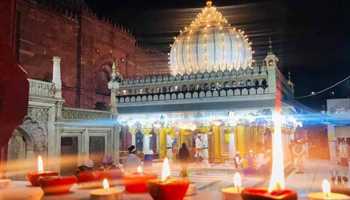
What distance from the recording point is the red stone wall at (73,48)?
18.4 metres

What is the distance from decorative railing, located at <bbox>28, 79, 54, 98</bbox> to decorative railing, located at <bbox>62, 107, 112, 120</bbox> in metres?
0.88

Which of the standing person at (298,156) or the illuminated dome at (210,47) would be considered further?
the standing person at (298,156)

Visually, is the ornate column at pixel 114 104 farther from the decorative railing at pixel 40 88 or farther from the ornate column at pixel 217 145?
the ornate column at pixel 217 145

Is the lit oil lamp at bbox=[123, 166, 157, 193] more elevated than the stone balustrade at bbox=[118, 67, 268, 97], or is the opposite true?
the stone balustrade at bbox=[118, 67, 268, 97]

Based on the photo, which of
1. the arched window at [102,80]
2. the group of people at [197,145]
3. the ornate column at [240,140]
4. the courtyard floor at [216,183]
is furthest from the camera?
the arched window at [102,80]

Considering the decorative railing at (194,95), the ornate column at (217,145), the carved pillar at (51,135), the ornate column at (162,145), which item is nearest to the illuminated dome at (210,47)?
the decorative railing at (194,95)

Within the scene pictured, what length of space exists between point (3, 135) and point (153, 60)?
29.6 metres

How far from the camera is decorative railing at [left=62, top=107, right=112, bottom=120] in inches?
499

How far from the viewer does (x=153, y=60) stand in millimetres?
31016

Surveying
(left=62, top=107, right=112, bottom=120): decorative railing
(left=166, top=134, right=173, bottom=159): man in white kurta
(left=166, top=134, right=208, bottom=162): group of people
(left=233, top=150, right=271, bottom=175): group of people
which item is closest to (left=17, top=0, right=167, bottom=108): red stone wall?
(left=62, top=107, right=112, bottom=120): decorative railing

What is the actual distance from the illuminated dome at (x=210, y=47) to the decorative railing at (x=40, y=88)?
18.3 ft

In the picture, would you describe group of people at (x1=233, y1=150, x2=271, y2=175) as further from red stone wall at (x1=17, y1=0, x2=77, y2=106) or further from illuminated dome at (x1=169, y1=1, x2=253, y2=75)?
red stone wall at (x1=17, y1=0, x2=77, y2=106)

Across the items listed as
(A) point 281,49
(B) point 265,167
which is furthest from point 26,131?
(A) point 281,49

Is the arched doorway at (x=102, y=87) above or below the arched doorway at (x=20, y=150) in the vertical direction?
above
